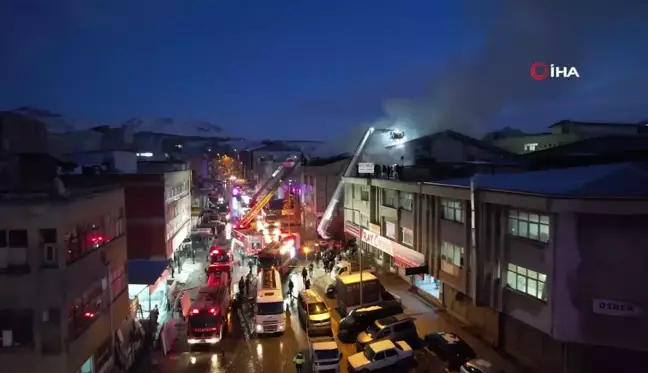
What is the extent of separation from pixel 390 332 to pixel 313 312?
4265 mm

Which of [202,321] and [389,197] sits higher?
[389,197]

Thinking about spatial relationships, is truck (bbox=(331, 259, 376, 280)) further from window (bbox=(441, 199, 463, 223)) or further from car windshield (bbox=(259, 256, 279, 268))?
window (bbox=(441, 199, 463, 223))

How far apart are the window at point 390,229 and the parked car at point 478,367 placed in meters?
13.6

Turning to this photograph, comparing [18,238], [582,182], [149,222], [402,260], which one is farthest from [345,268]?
[18,238]

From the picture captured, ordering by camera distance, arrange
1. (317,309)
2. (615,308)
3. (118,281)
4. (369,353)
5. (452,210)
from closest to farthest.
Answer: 1. (615,308)
2. (369,353)
3. (118,281)
4. (317,309)
5. (452,210)

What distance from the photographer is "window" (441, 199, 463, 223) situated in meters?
22.4

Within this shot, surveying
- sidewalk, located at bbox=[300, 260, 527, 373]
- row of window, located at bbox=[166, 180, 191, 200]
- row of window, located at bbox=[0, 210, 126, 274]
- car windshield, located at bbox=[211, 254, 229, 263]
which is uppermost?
row of window, located at bbox=[166, 180, 191, 200]

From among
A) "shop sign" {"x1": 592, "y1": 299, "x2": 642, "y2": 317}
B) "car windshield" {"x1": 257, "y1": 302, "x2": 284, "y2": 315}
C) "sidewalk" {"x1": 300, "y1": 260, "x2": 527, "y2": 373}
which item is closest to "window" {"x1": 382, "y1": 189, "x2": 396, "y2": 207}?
"sidewalk" {"x1": 300, "y1": 260, "x2": 527, "y2": 373}

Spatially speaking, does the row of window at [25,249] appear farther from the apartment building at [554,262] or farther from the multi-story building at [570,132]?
the multi-story building at [570,132]

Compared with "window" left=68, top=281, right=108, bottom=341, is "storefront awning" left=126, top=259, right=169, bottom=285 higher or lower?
lower

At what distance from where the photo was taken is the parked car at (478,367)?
16.7 m

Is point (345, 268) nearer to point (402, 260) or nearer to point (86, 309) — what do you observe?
point (402, 260)

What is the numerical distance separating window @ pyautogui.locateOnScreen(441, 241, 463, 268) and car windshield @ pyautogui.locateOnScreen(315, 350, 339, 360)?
7.96 metres

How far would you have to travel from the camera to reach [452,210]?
75.9 ft
